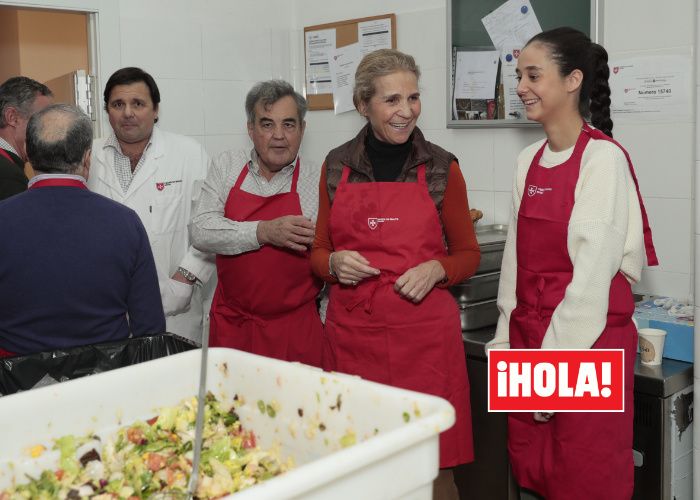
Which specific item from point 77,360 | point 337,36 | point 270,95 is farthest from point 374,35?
point 77,360

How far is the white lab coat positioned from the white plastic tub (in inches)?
63.9

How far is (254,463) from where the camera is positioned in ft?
3.51

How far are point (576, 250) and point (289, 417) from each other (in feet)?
2.85

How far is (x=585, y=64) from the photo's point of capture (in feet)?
6.01

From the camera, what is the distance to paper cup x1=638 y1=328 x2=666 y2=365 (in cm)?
208

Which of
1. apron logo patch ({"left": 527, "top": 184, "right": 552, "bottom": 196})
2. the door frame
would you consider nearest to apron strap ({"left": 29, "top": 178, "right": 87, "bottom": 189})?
apron logo patch ({"left": 527, "top": 184, "right": 552, "bottom": 196})

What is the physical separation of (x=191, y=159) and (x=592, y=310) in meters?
1.79

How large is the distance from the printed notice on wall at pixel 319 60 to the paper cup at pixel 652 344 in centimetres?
186

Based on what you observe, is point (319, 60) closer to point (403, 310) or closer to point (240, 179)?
point (240, 179)

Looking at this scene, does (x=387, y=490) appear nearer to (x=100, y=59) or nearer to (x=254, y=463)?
(x=254, y=463)

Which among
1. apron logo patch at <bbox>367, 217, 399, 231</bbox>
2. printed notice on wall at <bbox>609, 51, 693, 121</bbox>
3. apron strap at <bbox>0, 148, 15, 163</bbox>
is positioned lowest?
apron logo patch at <bbox>367, 217, 399, 231</bbox>

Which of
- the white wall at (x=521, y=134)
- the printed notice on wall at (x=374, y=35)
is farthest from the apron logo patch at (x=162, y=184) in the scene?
the printed notice on wall at (x=374, y=35)

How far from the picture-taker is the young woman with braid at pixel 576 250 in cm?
170

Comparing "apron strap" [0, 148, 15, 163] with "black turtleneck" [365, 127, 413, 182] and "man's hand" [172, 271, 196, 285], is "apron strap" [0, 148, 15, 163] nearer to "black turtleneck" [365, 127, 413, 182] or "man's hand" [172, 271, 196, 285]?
"man's hand" [172, 271, 196, 285]
